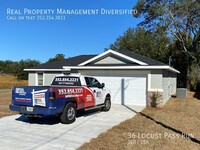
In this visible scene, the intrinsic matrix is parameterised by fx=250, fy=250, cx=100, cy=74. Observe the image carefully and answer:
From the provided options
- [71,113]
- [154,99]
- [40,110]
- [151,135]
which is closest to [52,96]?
[40,110]

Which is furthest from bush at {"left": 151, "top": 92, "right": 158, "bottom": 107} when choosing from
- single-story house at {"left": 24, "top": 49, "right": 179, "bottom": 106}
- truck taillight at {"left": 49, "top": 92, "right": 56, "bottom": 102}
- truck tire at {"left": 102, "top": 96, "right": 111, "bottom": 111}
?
truck taillight at {"left": 49, "top": 92, "right": 56, "bottom": 102}

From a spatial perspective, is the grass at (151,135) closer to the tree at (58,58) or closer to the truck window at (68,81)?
the truck window at (68,81)

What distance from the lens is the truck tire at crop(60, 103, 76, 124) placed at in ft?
32.0

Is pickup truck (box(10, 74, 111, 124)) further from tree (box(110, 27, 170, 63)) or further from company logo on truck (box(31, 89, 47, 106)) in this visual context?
tree (box(110, 27, 170, 63))

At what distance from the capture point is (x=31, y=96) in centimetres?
938

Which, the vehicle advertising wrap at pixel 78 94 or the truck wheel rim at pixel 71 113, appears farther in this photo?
the truck wheel rim at pixel 71 113

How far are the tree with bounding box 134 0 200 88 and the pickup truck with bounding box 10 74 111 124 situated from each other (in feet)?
67.8

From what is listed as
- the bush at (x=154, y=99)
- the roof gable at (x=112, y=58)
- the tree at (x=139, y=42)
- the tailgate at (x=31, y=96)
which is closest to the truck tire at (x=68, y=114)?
the tailgate at (x=31, y=96)

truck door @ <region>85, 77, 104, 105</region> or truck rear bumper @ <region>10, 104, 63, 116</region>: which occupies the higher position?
truck door @ <region>85, 77, 104, 105</region>

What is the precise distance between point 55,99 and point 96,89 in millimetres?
3509

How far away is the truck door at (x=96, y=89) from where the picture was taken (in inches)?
470

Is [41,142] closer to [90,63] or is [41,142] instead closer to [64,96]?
[64,96]

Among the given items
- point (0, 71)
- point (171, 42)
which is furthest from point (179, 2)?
point (0, 71)

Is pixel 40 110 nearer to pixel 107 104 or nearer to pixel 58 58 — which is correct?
pixel 107 104
